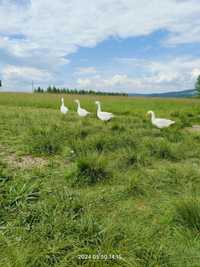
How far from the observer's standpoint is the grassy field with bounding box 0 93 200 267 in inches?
86.4

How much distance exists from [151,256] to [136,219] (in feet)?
2.47

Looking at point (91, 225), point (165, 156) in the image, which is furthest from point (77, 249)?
point (165, 156)

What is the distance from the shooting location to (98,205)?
3.27 meters

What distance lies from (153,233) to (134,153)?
103 inches

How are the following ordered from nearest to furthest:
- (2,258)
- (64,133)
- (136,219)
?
(2,258)
(136,219)
(64,133)

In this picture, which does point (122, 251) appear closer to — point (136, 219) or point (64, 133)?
point (136, 219)

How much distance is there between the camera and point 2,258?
2.13m

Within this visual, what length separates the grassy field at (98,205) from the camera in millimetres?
2195

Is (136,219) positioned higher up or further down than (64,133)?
further down

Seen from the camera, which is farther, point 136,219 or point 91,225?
point 136,219

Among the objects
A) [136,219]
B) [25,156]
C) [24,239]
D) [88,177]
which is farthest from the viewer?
[25,156]

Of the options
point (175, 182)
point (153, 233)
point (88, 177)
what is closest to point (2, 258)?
point (153, 233)

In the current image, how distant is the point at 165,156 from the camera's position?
17.7ft

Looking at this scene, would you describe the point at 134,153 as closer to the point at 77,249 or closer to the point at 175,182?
the point at 175,182
